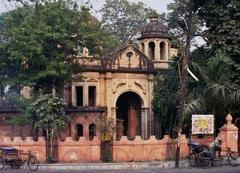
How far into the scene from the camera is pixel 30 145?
972 inches

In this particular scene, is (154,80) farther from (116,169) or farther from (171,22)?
(116,169)

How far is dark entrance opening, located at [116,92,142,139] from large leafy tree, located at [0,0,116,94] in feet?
29.6

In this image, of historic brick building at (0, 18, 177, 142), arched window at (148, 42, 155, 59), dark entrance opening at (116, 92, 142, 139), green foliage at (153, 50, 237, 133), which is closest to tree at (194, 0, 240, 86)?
green foliage at (153, 50, 237, 133)

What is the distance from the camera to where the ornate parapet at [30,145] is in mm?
24500

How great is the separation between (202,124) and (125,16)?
98.0ft

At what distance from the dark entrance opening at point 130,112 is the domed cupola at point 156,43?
3280mm

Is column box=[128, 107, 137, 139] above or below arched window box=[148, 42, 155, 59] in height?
below

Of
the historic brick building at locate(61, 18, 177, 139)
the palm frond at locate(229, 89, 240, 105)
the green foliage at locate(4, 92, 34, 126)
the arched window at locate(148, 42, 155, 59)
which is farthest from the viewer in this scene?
the arched window at locate(148, 42, 155, 59)

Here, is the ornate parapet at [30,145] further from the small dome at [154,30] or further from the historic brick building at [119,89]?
the small dome at [154,30]

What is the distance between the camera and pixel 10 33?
29.6 metres

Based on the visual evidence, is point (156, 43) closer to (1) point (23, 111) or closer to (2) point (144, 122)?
(2) point (144, 122)

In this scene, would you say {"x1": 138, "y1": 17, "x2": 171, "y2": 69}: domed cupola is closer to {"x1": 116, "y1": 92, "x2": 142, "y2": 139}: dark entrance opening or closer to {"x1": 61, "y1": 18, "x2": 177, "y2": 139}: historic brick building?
{"x1": 61, "y1": 18, "x2": 177, "y2": 139}: historic brick building

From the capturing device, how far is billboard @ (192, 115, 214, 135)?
2353 centimetres

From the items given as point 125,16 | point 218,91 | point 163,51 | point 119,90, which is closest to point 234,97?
point 218,91
